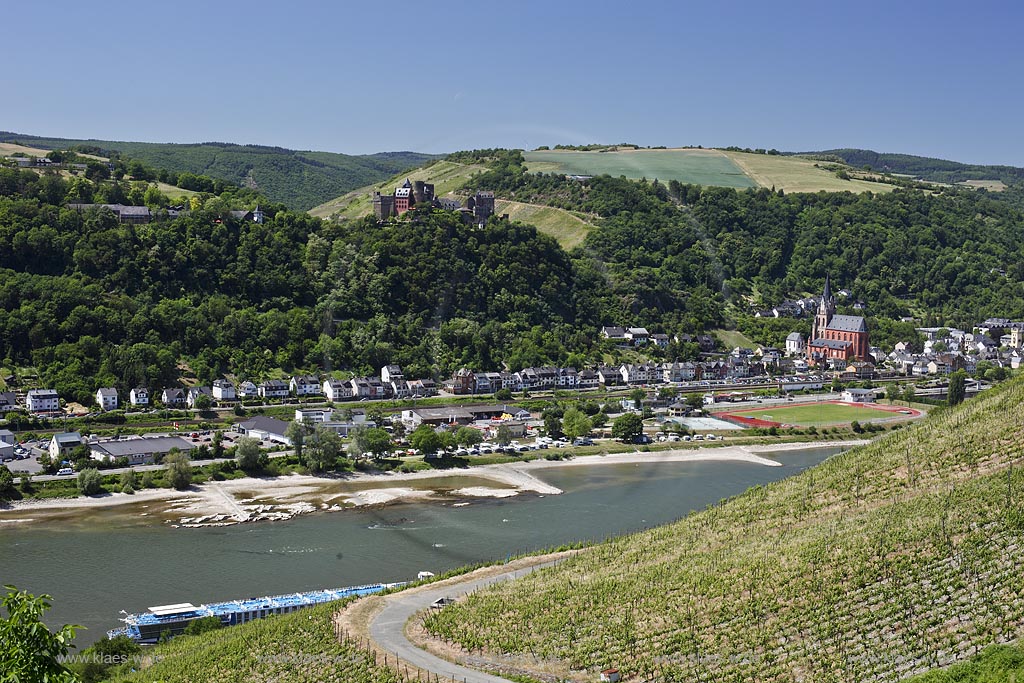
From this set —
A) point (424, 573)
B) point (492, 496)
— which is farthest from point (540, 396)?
point (424, 573)

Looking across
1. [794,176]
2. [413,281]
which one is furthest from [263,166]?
[413,281]

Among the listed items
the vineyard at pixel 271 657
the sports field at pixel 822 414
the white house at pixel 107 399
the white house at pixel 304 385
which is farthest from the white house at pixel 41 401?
the sports field at pixel 822 414

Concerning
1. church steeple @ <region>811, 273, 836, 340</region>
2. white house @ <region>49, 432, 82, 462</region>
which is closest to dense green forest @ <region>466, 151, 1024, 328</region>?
church steeple @ <region>811, 273, 836, 340</region>

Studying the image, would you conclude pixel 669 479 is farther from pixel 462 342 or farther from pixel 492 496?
pixel 462 342

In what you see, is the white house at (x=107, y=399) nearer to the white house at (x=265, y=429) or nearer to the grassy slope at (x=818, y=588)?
the white house at (x=265, y=429)

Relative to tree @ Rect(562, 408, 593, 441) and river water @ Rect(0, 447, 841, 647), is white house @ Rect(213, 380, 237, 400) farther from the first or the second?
river water @ Rect(0, 447, 841, 647)

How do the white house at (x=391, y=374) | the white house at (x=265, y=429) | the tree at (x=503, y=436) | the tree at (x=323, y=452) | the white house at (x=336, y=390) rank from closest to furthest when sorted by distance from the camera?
the tree at (x=323, y=452), the white house at (x=265, y=429), the tree at (x=503, y=436), the white house at (x=336, y=390), the white house at (x=391, y=374)
